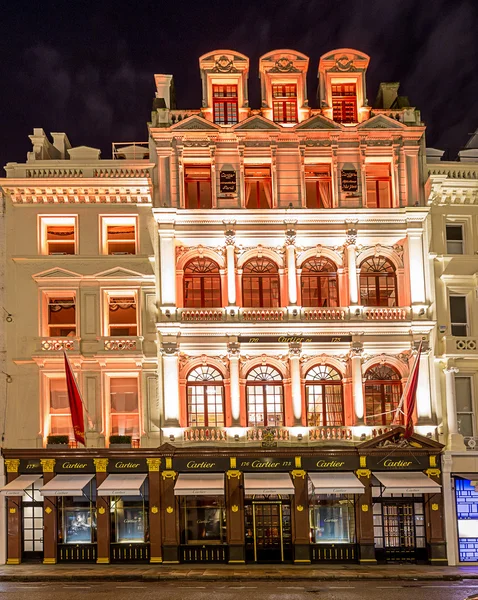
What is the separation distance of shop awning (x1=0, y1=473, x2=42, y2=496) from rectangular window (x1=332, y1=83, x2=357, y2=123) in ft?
69.7

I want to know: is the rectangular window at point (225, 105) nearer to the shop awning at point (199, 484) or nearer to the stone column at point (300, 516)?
the stone column at point (300, 516)

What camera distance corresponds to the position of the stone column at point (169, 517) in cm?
3291

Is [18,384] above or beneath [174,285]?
beneath

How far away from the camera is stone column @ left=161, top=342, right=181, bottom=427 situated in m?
33.9

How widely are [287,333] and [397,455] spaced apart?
696cm

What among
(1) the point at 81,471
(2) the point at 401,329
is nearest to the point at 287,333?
(2) the point at 401,329

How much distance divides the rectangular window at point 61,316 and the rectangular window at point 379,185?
14300 millimetres

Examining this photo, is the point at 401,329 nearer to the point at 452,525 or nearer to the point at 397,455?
the point at 397,455

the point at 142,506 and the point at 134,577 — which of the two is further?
the point at 142,506

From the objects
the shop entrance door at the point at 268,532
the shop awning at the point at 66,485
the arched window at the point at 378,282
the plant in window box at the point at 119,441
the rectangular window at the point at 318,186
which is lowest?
the shop entrance door at the point at 268,532

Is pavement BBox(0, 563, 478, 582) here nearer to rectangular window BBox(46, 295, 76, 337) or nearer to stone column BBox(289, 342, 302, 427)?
stone column BBox(289, 342, 302, 427)

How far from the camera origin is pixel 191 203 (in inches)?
1439

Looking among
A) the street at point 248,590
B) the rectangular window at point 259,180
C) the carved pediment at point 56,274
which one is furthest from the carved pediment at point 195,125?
the street at point 248,590

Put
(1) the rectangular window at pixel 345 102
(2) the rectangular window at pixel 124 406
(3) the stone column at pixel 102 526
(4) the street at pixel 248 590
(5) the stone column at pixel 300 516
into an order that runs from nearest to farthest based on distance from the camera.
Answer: (4) the street at pixel 248 590 → (3) the stone column at pixel 102 526 → (5) the stone column at pixel 300 516 → (2) the rectangular window at pixel 124 406 → (1) the rectangular window at pixel 345 102
